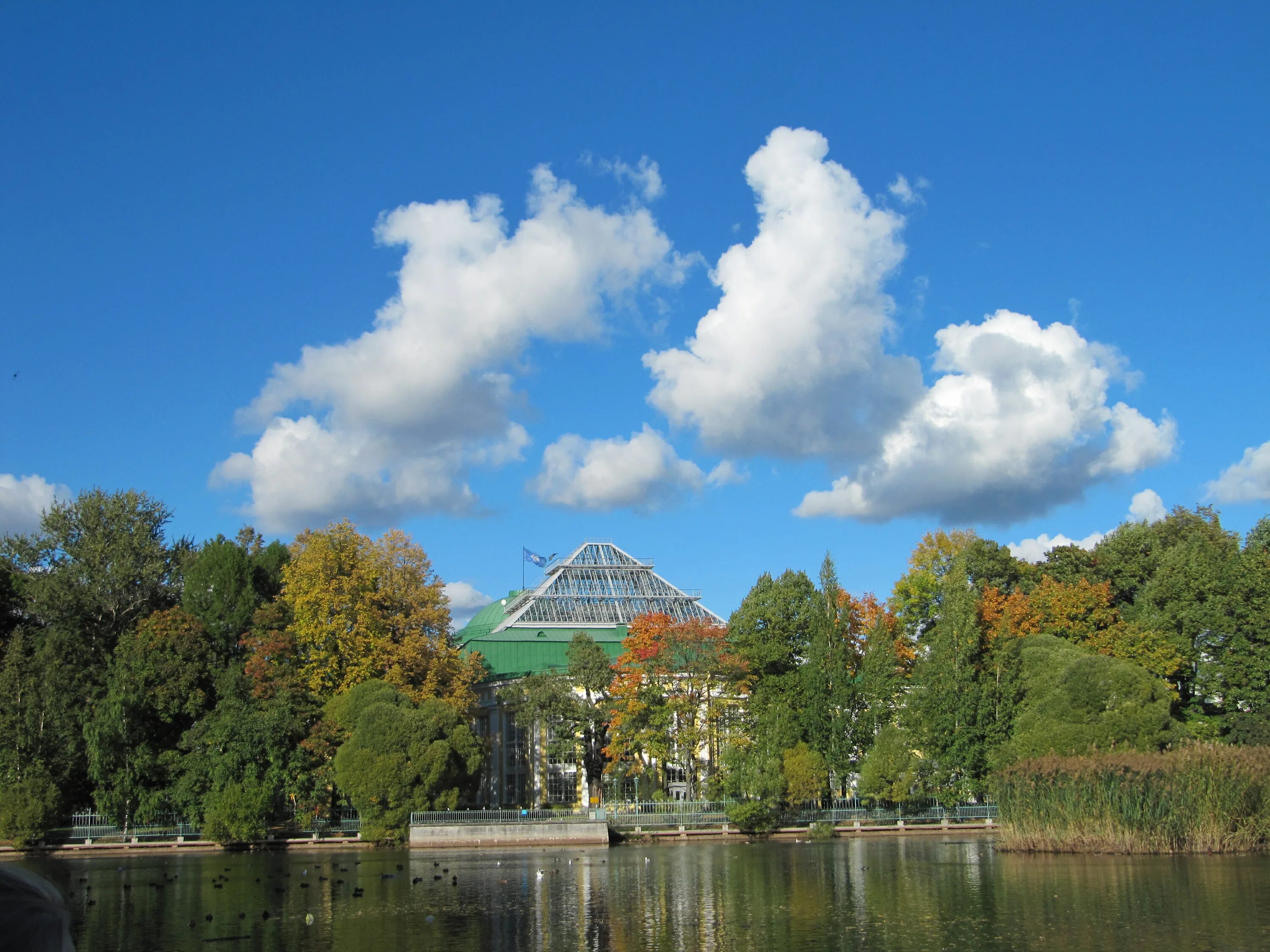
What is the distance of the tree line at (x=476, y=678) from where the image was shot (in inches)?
2327

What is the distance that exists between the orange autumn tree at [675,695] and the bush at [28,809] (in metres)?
28.9

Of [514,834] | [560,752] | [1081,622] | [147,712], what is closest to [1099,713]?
[1081,622]

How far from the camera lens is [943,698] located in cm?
6194

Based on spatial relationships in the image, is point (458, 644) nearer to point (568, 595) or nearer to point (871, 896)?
point (568, 595)

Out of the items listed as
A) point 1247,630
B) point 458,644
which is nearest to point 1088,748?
point 1247,630

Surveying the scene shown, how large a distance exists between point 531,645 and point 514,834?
35.2 meters

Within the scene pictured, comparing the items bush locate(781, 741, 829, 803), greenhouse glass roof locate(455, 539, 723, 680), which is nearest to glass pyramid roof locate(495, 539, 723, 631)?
→ greenhouse glass roof locate(455, 539, 723, 680)

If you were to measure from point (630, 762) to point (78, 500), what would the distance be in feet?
125

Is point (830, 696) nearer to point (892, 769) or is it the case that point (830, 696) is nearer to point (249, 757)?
point (892, 769)

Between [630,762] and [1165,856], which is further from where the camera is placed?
[630,762]

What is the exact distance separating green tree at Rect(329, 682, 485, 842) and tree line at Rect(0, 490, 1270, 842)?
0.40ft

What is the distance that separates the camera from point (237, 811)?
A: 5856 centimetres

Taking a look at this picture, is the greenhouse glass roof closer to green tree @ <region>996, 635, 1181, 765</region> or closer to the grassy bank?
green tree @ <region>996, 635, 1181, 765</region>

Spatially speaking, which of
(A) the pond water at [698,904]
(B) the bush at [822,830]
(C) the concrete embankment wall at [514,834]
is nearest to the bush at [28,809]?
(A) the pond water at [698,904]
